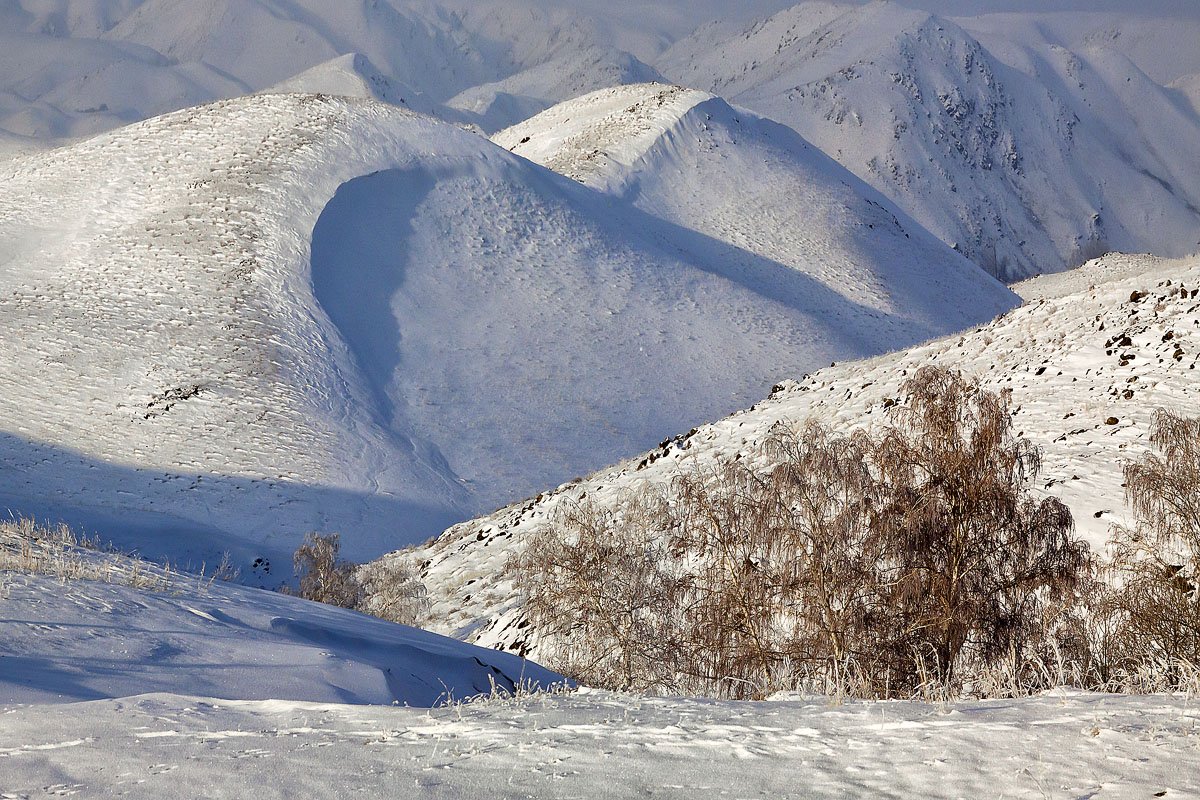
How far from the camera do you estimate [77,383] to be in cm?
3325

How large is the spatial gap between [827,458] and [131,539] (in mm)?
20003

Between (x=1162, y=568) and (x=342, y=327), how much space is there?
34.0 metres

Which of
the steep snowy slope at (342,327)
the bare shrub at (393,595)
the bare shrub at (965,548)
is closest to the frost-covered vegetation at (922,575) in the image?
the bare shrub at (965,548)

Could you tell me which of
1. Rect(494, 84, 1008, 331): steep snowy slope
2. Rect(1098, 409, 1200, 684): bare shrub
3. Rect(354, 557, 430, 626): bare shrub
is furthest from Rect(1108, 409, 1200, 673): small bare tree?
Rect(494, 84, 1008, 331): steep snowy slope

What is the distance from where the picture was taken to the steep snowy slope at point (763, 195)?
5722cm

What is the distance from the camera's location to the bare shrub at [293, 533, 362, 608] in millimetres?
19406

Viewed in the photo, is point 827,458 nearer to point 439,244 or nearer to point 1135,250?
point 439,244

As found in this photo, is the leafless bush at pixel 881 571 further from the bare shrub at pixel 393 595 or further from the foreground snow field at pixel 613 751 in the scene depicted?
the bare shrub at pixel 393 595

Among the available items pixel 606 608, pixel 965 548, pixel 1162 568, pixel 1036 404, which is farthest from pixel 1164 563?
pixel 1036 404

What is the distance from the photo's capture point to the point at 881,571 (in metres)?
Result: 10.8

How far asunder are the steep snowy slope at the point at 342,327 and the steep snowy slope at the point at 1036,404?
6.66m

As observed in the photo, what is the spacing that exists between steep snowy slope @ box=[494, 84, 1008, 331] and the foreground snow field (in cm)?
4686

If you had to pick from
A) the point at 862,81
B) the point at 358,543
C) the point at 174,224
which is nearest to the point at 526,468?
the point at 358,543

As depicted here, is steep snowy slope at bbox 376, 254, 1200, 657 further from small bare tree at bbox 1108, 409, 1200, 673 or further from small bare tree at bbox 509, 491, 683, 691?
small bare tree at bbox 1108, 409, 1200, 673
